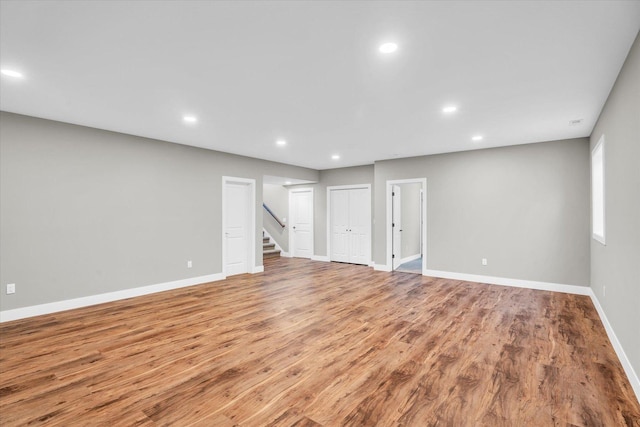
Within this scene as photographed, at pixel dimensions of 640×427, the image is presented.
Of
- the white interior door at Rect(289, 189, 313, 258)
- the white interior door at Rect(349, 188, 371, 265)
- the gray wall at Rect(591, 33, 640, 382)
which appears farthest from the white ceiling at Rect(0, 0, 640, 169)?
the white interior door at Rect(289, 189, 313, 258)

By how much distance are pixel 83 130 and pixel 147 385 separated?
3.95 m

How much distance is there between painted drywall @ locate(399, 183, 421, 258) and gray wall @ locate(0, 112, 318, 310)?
4725 mm

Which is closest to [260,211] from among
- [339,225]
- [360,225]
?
[339,225]

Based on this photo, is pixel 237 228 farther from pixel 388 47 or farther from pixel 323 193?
pixel 388 47

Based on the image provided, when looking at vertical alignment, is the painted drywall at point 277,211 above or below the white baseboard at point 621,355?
above

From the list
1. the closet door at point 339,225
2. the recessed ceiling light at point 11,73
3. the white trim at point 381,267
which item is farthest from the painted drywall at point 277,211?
the recessed ceiling light at point 11,73

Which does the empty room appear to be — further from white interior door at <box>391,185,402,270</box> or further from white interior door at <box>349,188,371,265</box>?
white interior door at <box>349,188,371,265</box>

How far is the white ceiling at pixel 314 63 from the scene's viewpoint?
6.48 feet

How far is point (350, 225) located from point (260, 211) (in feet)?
8.75

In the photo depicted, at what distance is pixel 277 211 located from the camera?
1019cm

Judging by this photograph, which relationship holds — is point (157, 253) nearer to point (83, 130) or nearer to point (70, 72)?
point (83, 130)

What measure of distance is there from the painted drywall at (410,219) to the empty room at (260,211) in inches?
51.5

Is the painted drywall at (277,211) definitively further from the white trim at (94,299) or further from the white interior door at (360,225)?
the white trim at (94,299)

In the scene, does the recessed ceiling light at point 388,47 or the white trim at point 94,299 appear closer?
the recessed ceiling light at point 388,47
